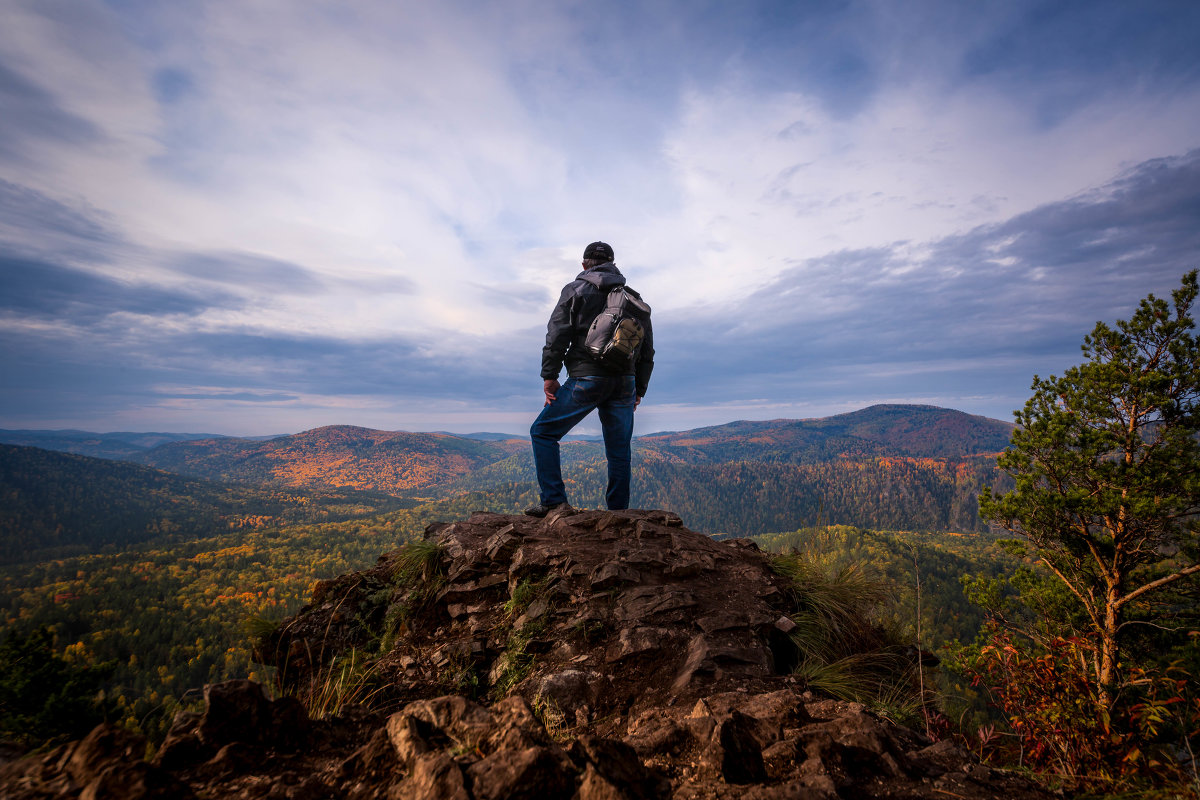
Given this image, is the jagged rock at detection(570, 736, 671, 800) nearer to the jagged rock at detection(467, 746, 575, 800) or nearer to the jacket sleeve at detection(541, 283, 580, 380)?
the jagged rock at detection(467, 746, 575, 800)

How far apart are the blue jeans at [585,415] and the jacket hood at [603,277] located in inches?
51.6

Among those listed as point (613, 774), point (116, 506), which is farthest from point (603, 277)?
point (116, 506)

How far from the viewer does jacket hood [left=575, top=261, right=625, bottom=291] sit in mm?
6270

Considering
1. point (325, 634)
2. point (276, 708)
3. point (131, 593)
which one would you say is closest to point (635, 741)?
point (276, 708)

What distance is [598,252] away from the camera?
22.1ft

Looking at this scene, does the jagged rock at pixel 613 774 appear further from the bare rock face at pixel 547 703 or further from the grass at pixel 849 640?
the grass at pixel 849 640

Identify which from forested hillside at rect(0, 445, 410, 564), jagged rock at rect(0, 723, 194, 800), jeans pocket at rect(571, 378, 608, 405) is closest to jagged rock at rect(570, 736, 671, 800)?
jagged rock at rect(0, 723, 194, 800)

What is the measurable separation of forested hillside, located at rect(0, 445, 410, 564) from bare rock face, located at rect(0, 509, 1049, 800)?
104 meters

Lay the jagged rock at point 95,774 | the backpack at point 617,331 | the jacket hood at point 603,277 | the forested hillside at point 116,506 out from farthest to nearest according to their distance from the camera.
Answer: the forested hillside at point 116,506
the jacket hood at point 603,277
the backpack at point 617,331
the jagged rock at point 95,774

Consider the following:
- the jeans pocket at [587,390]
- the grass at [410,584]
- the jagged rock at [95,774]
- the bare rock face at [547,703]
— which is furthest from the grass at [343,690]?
the jeans pocket at [587,390]

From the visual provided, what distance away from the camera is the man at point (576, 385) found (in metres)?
6.20

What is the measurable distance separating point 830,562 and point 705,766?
4714 mm

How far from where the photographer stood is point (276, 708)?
2.25 metres

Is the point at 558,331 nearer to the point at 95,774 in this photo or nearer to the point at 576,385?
the point at 576,385
